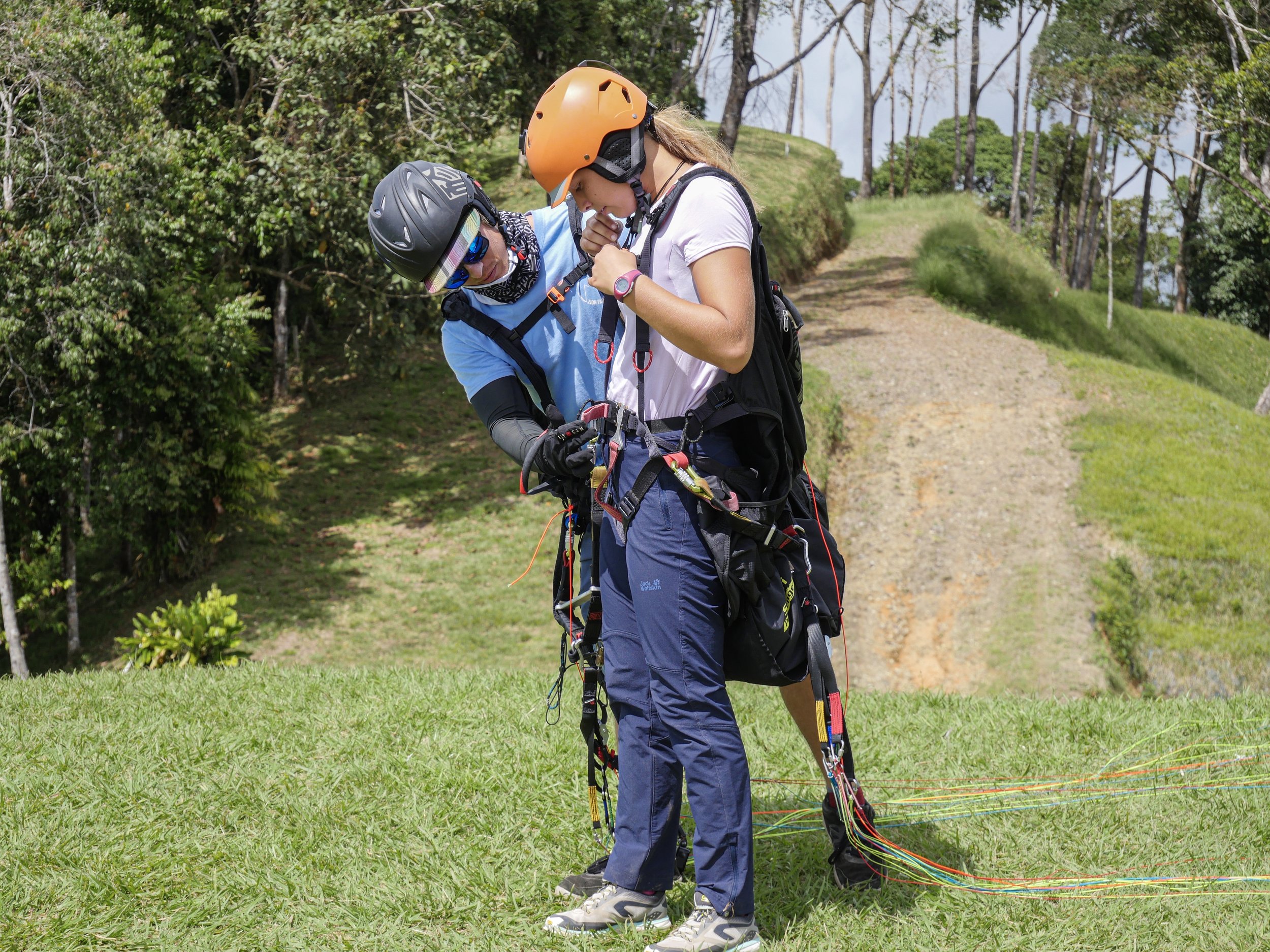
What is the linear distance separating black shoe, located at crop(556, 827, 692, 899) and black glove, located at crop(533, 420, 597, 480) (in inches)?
48.0

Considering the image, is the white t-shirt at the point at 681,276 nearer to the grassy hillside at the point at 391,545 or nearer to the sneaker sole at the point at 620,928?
the sneaker sole at the point at 620,928

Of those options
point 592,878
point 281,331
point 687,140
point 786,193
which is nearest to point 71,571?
point 281,331

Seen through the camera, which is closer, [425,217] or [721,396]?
[721,396]

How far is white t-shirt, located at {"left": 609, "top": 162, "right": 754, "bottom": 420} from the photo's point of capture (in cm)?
254

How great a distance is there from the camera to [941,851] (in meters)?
3.57

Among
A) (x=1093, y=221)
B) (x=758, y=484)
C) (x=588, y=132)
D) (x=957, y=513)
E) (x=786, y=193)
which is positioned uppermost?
(x=1093, y=221)

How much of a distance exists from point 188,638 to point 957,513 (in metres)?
10.1

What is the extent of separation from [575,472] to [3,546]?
9.35 m

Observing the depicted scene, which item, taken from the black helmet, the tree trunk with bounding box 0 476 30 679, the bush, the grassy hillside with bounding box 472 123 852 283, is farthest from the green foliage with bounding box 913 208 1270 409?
the black helmet

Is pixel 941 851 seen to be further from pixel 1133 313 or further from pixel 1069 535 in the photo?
pixel 1133 313

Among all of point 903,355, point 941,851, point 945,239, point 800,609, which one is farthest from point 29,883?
point 945,239

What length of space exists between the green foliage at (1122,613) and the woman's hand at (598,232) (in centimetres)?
1061

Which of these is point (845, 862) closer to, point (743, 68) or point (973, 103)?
point (743, 68)

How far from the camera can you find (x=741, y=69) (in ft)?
62.2
